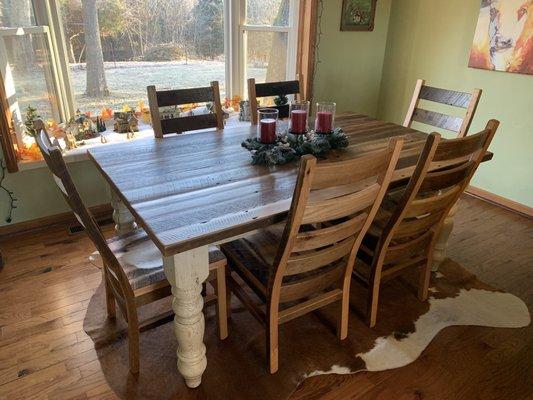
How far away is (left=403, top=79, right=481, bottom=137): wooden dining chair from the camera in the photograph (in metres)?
2.19

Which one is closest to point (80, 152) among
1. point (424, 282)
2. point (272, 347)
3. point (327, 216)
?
point (272, 347)

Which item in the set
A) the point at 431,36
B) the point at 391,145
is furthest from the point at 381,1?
the point at 391,145

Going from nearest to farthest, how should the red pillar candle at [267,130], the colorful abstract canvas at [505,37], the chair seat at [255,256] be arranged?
1. the chair seat at [255,256]
2. the red pillar candle at [267,130]
3. the colorful abstract canvas at [505,37]

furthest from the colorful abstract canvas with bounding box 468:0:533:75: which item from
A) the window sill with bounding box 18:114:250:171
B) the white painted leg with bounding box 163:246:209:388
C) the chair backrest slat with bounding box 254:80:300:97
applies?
the white painted leg with bounding box 163:246:209:388

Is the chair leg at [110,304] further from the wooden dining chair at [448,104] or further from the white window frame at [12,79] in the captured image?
the wooden dining chair at [448,104]

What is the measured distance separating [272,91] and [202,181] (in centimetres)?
119

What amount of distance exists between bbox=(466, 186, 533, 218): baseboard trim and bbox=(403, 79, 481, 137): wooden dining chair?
1213 millimetres

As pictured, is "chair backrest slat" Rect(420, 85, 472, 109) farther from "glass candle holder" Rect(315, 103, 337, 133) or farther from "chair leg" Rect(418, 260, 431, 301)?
"chair leg" Rect(418, 260, 431, 301)

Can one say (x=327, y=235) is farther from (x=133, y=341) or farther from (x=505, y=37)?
(x=505, y=37)

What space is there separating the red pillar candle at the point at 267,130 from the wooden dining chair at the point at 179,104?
20.4 inches

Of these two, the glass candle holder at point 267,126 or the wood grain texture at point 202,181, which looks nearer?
the wood grain texture at point 202,181

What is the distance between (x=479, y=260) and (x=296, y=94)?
156 cm

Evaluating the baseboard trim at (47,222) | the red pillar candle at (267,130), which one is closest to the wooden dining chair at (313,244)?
the red pillar candle at (267,130)

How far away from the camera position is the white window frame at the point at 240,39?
9.93ft
